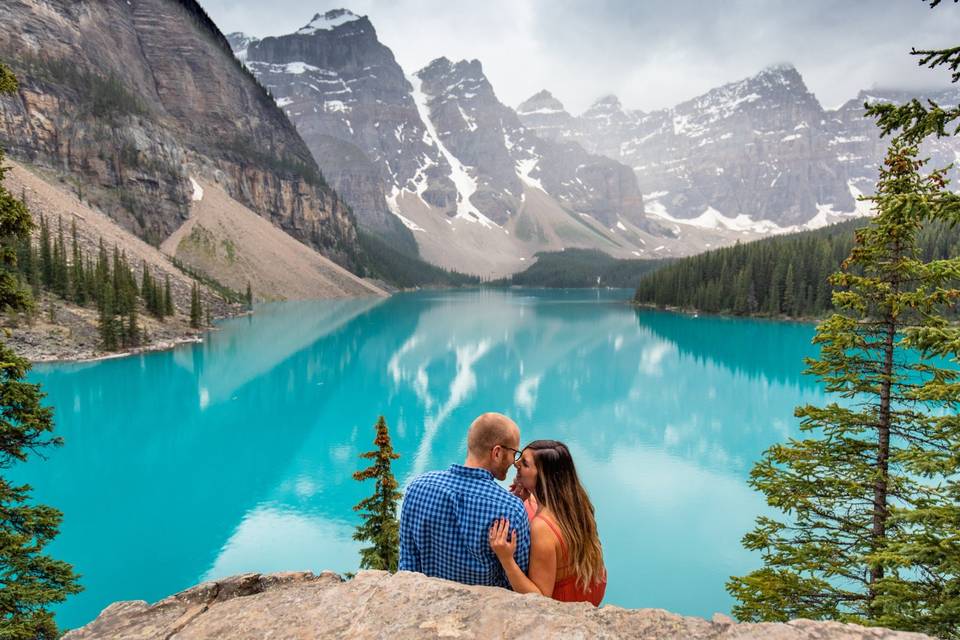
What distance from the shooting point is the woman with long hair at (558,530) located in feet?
11.1

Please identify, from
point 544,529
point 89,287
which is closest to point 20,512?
point 544,529

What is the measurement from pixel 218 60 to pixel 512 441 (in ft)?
605

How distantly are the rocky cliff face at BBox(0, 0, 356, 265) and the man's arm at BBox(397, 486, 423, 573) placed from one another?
393 ft

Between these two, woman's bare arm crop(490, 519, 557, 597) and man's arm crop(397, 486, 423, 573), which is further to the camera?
man's arm crop(397, 486, 423, 573)

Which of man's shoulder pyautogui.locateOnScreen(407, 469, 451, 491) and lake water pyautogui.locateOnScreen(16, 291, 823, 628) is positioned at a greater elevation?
man's shoulder pyautogui.locateOnScreen(407, 469, 451, 491)

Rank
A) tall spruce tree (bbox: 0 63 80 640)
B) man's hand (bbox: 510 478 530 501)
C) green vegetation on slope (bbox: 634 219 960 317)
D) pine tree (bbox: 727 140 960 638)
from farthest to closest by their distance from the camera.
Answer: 1. green vegetation on slope (bbox: 634 219 960 317)
2. tall spruce tree (bbox: 0 63 80 640)
3. pine tree (bbox: 727 140 960 638)
4. man's hand (bbox: 510 478 530 501)

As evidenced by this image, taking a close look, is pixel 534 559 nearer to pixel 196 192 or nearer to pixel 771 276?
pixel 771 276

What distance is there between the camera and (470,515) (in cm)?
337

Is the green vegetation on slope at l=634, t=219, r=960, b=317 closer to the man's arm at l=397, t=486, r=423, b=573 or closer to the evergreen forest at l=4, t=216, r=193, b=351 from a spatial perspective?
the evergreen forest at l=4, t=216, r=193, b=351

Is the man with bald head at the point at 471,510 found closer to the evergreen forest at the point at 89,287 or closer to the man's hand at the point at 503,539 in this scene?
the man's hand at the point at 503,539

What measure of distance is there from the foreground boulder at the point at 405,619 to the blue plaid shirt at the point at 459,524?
17 centimetres

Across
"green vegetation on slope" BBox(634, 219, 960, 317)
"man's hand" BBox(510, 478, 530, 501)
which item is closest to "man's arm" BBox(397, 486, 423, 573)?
"man's hand" BBox(510, 478, 530, 501)

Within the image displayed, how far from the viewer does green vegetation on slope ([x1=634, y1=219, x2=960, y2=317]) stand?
8225cm

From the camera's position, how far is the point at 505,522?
128 inches
